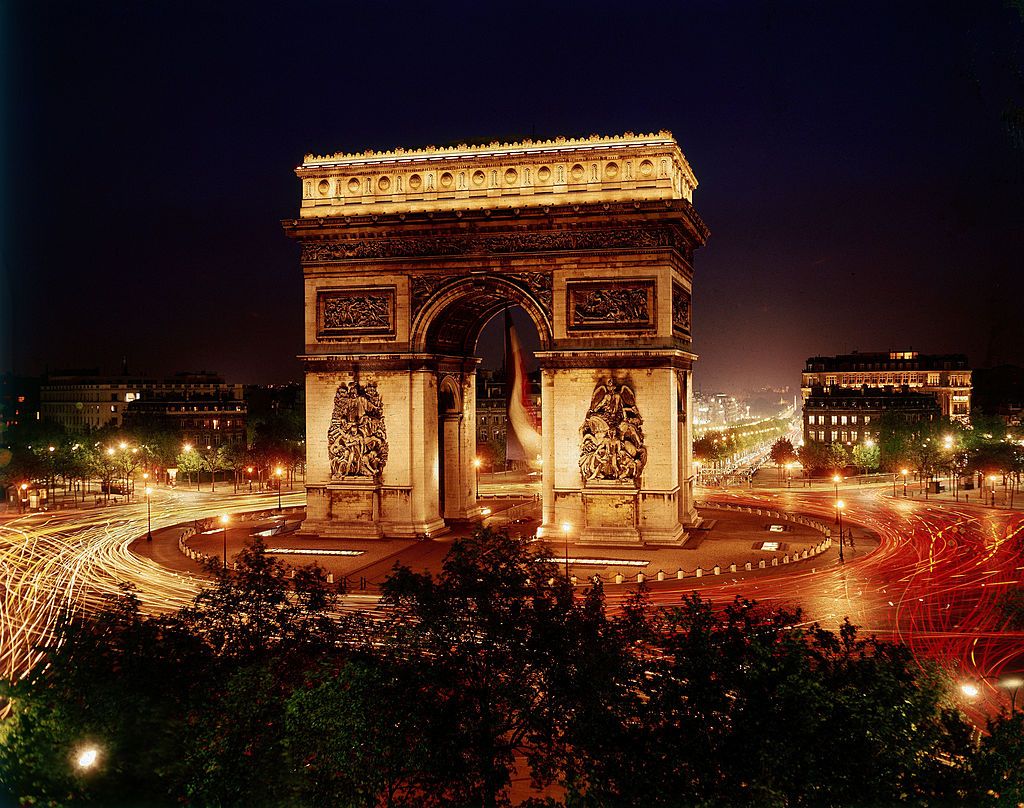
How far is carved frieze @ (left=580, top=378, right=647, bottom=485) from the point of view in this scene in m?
39.6

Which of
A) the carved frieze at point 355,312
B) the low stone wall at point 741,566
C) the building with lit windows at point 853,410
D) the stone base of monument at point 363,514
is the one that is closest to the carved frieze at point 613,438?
the low stone wall at point 741,566

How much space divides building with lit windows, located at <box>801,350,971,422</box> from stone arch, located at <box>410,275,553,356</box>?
101239 mm

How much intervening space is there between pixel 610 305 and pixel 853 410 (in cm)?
8656

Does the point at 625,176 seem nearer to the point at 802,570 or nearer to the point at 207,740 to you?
the point at 802,570

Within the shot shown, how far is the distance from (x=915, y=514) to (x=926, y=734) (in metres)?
50.1

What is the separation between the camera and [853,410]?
11656 cm

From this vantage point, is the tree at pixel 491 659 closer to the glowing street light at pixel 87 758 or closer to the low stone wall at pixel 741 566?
the glowing street light at pixel 87 758

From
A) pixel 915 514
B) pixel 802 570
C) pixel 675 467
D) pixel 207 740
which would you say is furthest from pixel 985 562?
pixel 207 740

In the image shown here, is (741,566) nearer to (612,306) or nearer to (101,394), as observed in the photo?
(612,306)

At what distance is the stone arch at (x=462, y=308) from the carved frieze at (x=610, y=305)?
58.9 inches

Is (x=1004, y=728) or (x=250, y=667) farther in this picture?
(x=250, y=667)

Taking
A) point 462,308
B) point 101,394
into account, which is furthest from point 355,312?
point 101,394

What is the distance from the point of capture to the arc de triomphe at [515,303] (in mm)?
39719

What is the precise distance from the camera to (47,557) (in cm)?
4184
